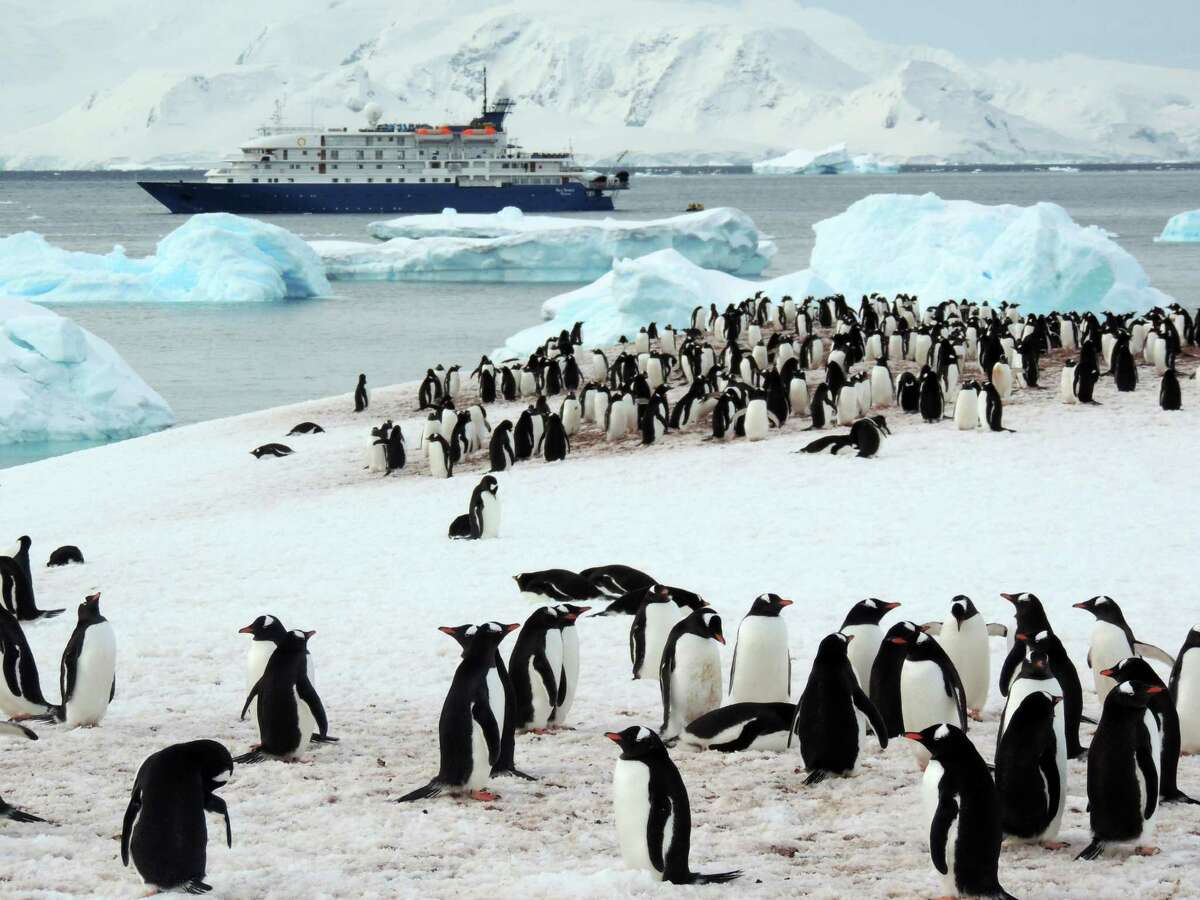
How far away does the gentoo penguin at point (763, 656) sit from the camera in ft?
18.1

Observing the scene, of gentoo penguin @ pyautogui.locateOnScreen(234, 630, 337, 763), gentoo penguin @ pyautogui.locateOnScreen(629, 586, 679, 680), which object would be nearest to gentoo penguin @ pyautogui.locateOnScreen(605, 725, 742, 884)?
gentoo penguin @ pyautogui.locateOnScreen(234, 630, 337, 763)

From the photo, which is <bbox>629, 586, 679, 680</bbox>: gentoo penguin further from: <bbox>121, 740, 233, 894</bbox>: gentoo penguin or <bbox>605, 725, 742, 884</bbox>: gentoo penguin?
<bbox>121, 740, 233, 894</bbox>: gentoo penguin

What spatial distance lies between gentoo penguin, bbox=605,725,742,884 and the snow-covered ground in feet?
0.26

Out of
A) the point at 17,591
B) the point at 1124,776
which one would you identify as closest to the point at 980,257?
the point at 17,591

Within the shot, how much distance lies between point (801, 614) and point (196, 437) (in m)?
12.2

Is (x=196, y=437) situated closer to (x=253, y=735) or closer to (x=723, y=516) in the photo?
(x=723, y=516)

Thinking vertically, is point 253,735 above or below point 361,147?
below

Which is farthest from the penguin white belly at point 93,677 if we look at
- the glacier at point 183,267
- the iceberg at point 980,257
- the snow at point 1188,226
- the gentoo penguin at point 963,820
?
the snow at point 1188,226

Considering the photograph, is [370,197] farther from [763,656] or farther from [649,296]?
[763,656]

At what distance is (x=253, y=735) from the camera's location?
5.69 meters

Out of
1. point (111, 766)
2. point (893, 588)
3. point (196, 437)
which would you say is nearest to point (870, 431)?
point (893, 588)

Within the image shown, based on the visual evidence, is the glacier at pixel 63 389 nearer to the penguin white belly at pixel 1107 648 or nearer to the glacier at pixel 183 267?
the penguin white belly at pixel 1107 648

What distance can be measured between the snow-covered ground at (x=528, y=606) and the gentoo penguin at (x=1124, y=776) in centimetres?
8

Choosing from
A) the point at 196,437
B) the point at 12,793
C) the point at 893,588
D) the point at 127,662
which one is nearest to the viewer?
the point at 12,793
